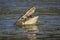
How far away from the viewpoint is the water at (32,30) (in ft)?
47.4

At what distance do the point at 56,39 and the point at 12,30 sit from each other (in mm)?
2900

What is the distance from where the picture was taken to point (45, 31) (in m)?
15.8

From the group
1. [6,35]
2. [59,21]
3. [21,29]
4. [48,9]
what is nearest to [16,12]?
[48,9]

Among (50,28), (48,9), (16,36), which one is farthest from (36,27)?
(48,9)

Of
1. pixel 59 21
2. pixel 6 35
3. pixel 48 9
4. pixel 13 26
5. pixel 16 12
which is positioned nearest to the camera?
pixel 6 35

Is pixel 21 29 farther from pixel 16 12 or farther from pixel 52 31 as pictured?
pixel 16 12

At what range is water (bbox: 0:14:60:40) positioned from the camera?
1445cm

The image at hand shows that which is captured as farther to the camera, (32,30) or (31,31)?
(32,30)

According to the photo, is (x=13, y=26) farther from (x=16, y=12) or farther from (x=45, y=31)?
(x=16, y=12)

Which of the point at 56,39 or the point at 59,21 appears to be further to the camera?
the point at 59,21

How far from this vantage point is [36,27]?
661 inches

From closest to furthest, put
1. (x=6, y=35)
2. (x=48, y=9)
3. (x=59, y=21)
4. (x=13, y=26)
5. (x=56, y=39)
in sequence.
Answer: (x=56, y=39) → (x=6, y=35) → (x=13, y=26) → (x=59, y=21) → (x=48, y=9)

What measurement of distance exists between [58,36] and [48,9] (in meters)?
11.0

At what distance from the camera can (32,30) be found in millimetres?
16000
